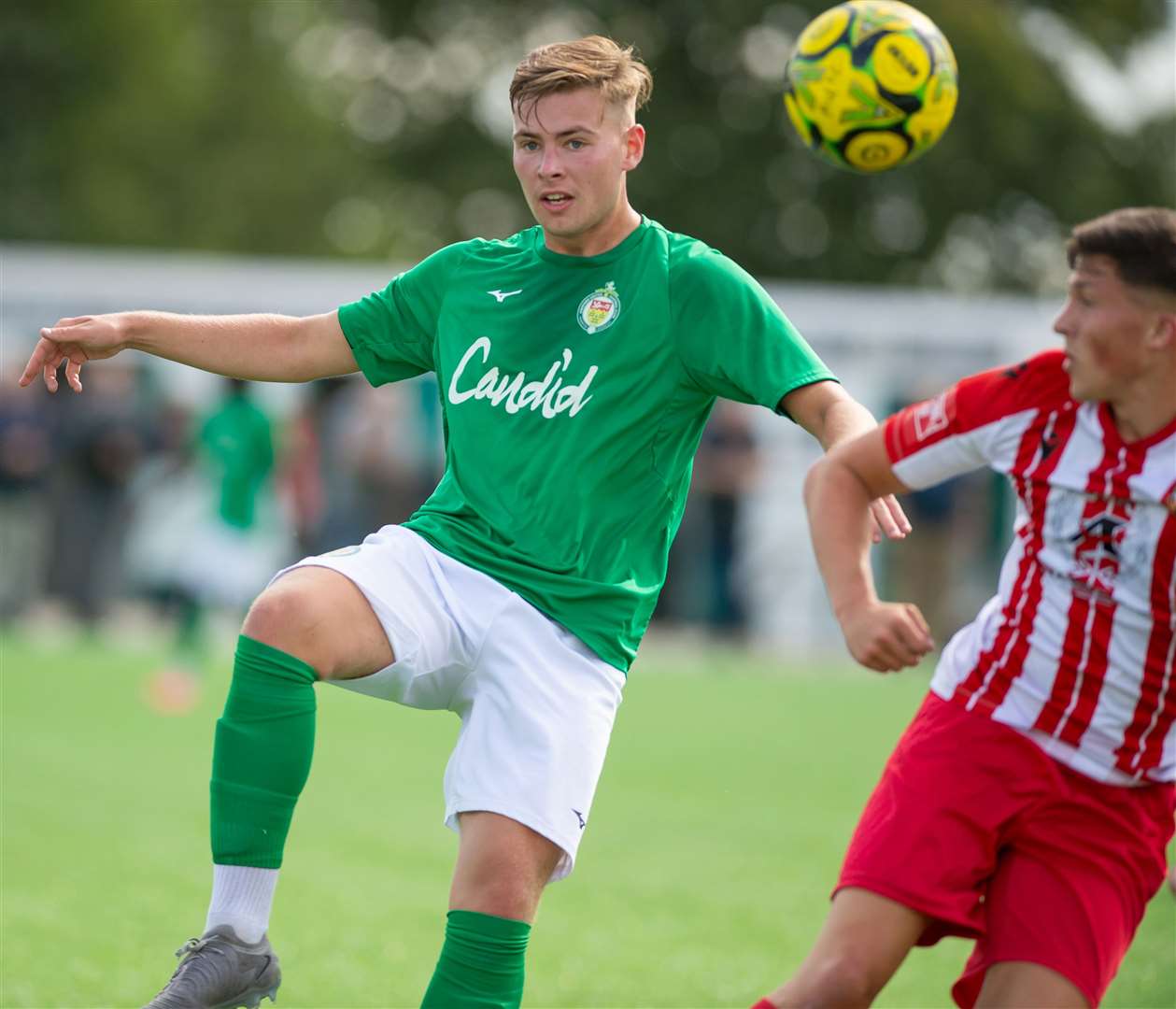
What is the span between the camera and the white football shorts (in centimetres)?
419

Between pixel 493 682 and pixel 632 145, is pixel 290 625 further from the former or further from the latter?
pixel 632 145

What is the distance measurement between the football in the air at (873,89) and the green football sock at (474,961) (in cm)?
279

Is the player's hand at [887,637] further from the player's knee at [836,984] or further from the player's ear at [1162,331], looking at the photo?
the player's ear at [1162,331]

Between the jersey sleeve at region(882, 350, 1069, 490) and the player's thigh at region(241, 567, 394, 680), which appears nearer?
the jersey sleeve at region(882, 350, 1069, 490)

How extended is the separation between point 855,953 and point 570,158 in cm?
197

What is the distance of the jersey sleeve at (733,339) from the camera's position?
171 inches

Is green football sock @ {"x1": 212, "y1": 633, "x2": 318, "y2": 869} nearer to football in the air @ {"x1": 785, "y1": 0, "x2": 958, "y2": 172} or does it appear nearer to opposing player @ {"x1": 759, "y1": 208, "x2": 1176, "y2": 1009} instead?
opposing player @ {"x1": 759, "y1": 208, "x2": 1176, "y2": 1009}

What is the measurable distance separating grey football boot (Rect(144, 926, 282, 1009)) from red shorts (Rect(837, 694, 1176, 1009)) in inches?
50.6

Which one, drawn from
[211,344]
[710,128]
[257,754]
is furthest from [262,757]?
[710,128]

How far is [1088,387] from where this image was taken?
371 centimetres

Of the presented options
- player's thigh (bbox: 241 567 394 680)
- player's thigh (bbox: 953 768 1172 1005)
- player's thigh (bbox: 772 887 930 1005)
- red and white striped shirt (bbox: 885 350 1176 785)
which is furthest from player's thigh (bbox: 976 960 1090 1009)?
player's thigh (bbox: 241 567 394 680)

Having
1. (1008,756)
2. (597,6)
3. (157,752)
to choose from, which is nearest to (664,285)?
(1008,756)

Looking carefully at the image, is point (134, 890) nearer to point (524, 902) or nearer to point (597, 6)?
point (524, 902)

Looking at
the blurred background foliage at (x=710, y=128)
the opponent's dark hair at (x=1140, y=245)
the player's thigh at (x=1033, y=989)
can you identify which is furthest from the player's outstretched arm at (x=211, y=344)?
the blurred background foliage at (x=710, y=128)
